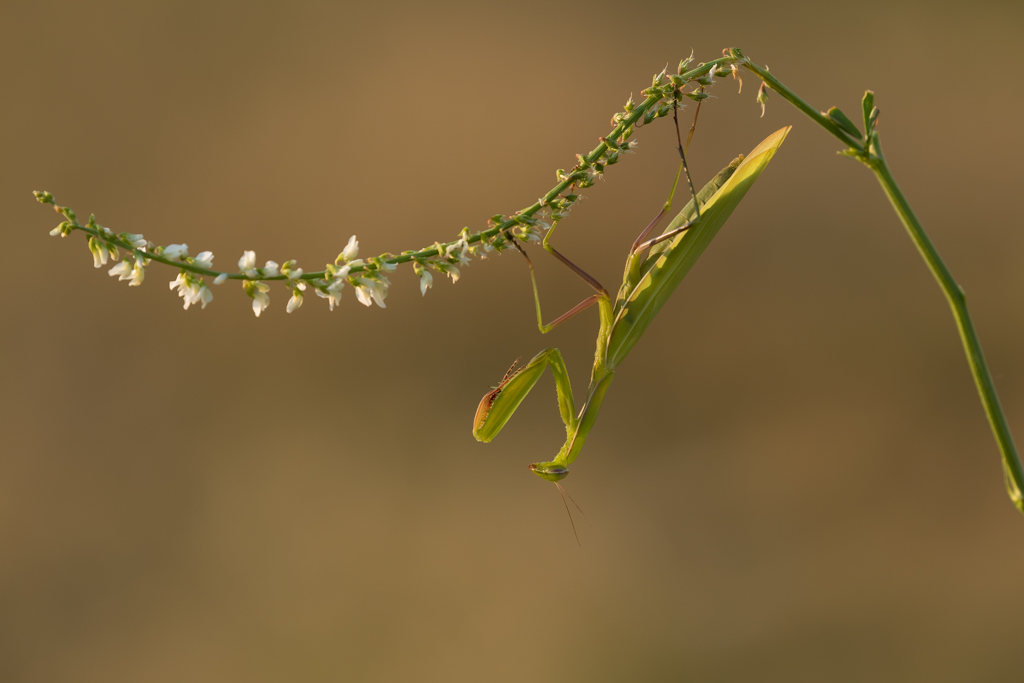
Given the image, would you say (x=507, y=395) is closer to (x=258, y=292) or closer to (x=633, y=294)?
(x=633, y=294)

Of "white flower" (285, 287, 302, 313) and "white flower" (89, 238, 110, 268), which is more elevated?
"white flower" (89, 238, 110, 268)

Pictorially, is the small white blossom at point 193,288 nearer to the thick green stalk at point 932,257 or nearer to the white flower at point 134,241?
the white flower at point 134,241

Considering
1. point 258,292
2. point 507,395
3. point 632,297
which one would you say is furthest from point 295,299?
point 632,297

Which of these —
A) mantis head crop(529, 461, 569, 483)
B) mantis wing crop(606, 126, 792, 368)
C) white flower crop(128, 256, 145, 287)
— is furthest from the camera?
mantis head crop(529, 461, 569, 483)

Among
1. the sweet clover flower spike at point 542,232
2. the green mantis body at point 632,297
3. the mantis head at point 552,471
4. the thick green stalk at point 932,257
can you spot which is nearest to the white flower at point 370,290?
the sweet clover flower spike at point 542,232

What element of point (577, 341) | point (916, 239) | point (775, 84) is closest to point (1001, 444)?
point (916, 239)

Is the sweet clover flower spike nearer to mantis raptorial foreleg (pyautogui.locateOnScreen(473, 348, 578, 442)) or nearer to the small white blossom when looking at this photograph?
the small white blossom

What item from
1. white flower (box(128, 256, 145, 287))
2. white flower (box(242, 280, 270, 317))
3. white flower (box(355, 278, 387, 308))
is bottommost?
white flower (box(355, 278, 387, 308))

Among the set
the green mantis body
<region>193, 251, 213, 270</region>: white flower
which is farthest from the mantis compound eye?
<region>193, 251, 213, 270</region>: white flower
